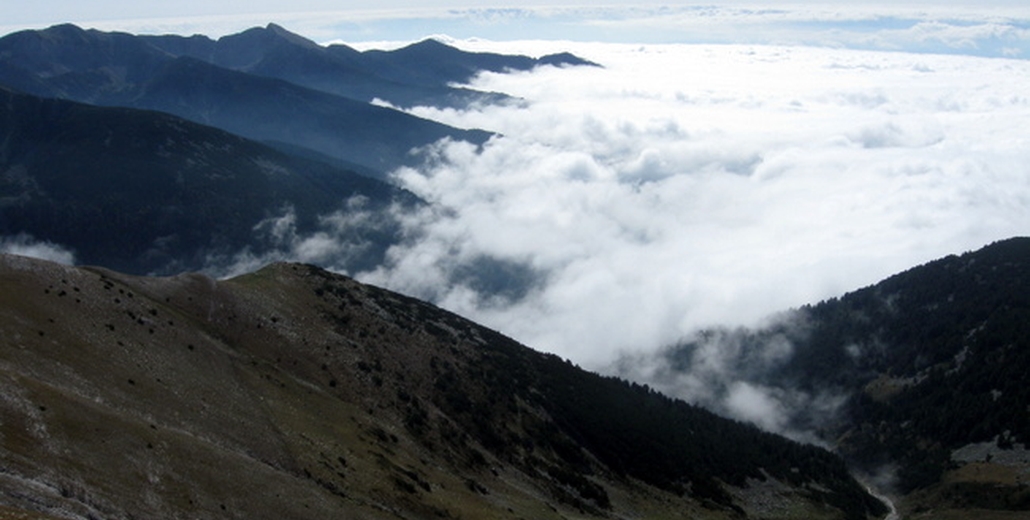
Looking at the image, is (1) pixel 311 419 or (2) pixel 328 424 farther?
(2) pixel 328 424

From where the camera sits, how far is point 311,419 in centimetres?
7588

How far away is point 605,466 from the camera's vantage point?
119 metres

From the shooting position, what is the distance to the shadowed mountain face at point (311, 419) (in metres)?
49.4

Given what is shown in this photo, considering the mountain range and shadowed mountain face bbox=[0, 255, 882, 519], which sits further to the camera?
the mountain range

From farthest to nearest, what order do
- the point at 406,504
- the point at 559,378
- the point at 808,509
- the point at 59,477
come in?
the point at 559,378
the point at 808,509
the point at 406,504
the point at 59,477

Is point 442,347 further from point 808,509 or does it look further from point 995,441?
point 995,441

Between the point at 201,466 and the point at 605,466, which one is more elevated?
the point at 201,466

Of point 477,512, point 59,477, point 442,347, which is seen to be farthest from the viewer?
point 442,347

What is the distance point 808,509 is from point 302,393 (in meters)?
99.5

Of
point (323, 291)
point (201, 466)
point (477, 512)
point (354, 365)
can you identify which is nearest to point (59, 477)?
point (201, 466)

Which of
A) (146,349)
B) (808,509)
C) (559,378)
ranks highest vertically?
(146,349)

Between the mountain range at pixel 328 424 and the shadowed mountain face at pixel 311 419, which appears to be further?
the mountain range at pixel 328 424

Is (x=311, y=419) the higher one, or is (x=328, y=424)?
(x=311, y=419)

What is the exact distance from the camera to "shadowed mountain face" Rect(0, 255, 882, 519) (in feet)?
162
